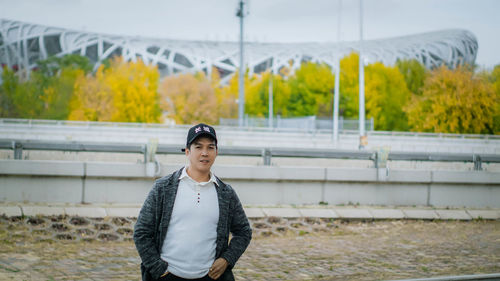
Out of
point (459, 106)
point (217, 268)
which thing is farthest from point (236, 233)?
point (459, 106)

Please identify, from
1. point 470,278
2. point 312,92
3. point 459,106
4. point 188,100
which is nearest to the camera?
point 470,278

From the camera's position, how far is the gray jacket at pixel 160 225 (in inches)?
141

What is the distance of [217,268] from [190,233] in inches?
11.2

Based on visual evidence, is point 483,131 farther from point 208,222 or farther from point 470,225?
point 208,222

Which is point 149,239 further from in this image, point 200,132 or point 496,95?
point 496,95

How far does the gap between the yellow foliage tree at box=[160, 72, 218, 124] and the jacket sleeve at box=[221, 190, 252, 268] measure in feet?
186

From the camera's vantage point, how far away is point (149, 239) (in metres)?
3.64

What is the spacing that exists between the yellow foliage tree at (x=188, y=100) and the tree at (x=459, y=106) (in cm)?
3573

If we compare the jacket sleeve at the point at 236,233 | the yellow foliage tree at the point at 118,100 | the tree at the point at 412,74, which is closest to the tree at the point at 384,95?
the tree at the point at 412,74

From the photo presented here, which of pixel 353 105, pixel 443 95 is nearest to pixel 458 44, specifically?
pixel 353 105

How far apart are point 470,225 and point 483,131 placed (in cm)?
879

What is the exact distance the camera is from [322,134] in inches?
1612

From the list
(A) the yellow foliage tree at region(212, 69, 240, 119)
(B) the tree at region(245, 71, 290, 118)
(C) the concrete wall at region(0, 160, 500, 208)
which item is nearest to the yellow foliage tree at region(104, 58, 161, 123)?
(A) the yellow foliage tree at region(212, 69, 240, 119)

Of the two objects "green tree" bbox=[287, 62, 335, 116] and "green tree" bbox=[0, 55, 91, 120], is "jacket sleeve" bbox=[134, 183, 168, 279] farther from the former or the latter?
"green tree" bbox=[287, 62, 335, 116]
